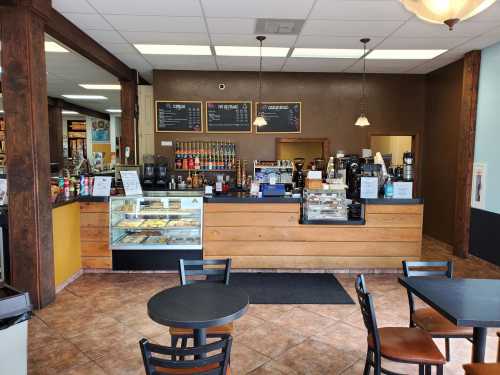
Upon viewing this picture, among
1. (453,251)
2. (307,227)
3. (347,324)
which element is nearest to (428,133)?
(453,251)

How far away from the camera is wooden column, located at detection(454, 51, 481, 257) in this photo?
557 cm

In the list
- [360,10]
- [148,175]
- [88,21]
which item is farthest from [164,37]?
[360,10]

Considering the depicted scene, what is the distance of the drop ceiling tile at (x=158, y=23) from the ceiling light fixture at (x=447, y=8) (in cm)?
300

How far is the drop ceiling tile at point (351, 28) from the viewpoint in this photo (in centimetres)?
444

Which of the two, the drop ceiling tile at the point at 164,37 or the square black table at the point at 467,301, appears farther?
the drop ceiling tile at the point at 164,37

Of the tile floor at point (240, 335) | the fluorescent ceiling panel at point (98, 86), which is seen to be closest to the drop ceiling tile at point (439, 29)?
the tile floor at point (240, 335)

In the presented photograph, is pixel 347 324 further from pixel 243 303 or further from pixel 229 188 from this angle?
pixel 229 188

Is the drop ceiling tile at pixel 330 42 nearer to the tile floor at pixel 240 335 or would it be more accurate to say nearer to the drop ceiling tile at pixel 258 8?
the drop ceiling tile at pixel 258 8

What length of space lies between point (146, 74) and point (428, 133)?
18.6 ft

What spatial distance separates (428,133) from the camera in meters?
7.07

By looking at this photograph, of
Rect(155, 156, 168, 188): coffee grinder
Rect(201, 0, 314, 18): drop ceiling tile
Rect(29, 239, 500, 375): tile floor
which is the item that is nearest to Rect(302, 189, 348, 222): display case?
Rect(29, 239, 500, 375): tile floor

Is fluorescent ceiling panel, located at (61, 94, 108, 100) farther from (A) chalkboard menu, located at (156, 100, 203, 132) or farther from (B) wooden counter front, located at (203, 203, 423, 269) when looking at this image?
(B) wooden counter front, located at (203, 203, 423, 269)

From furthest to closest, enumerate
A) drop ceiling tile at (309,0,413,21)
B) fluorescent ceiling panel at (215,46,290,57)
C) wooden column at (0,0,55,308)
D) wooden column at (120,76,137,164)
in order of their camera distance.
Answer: wooden column at (120,76,137,164), fluorescent ceiling panel at (215,46,290,57), drop ceiling tile at (309,0,413,21), wooden column at (0,0,55,308)

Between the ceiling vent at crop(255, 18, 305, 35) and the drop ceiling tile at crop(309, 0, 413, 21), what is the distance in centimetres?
28
